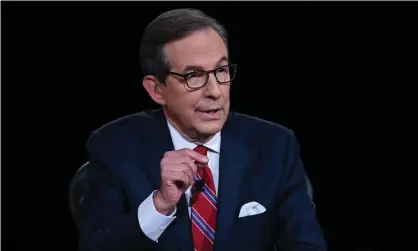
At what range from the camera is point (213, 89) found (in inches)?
59.8

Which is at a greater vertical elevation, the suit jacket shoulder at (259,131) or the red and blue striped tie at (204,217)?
the suit jacket shoulder at (259,131)

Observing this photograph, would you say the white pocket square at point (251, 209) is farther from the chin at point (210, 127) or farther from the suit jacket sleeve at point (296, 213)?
the chin at point (210, 127)

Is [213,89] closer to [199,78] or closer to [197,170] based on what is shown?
[199,78]

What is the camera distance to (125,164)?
1602 millimetres

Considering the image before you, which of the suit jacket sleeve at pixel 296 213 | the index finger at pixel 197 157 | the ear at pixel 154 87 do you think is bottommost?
the suit jacket sleeve at pixel 296 213

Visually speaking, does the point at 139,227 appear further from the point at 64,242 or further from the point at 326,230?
the point at 326,230

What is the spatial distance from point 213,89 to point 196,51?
0.32 feet

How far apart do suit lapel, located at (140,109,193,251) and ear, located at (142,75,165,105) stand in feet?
0.18

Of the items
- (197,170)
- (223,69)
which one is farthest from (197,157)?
(223,69)

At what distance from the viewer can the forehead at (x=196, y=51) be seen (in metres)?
1.53

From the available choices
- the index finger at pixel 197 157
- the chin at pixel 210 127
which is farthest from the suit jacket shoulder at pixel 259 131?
the index finger at pixel 197 157

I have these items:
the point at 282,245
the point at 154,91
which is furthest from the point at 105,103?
the point at 282,245

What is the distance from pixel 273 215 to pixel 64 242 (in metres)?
0.64

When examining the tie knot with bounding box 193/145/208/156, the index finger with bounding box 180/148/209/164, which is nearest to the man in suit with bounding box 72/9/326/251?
the tie knot with bounding box 193/145/208/156
